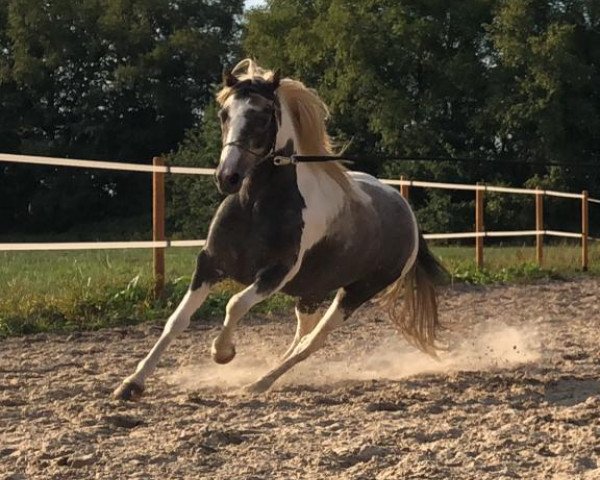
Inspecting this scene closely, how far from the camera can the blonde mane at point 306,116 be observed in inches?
182

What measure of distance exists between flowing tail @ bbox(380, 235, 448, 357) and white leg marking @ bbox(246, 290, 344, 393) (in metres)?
0.65

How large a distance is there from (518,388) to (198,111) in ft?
119

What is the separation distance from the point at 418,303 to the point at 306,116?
1672 millimetres

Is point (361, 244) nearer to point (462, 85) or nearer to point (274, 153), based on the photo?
point (274, 153)

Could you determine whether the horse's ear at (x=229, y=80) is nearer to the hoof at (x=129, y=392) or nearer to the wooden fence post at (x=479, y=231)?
the hoof at (x=129, y=392)

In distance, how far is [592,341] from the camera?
6.34 m

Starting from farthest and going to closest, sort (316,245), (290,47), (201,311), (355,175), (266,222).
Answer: (290,47) < (201,311) < (355,175) < (316,245) < (266,222)

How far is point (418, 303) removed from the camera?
230 inches

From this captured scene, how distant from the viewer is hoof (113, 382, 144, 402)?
4.15 m

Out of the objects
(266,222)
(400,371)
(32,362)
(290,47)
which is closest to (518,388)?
(400,371)

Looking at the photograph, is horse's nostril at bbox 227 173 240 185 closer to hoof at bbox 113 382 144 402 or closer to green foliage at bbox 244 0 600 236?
hoof at bbox 113 382 144 402

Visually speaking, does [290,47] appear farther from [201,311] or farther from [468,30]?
[201,311]

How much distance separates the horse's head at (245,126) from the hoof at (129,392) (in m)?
0.98

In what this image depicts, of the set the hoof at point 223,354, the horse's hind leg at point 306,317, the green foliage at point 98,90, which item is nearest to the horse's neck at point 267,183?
the hoof at point 223,354
